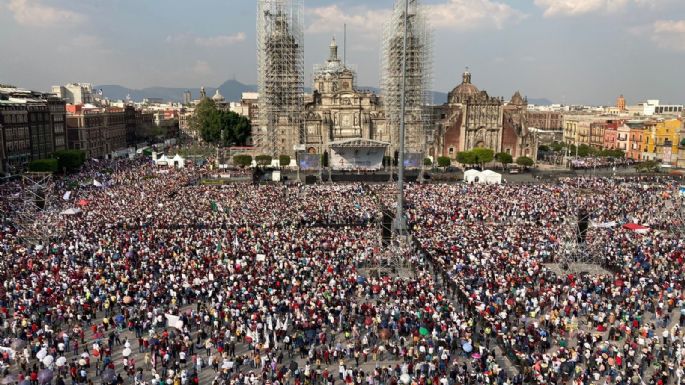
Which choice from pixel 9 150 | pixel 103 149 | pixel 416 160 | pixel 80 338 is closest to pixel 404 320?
pixel 80 338

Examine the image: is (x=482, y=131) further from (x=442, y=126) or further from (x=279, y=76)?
(x=279, y=76)

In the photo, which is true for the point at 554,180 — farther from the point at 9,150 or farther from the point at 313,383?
the point at 9,150

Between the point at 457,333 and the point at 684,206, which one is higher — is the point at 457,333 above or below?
below

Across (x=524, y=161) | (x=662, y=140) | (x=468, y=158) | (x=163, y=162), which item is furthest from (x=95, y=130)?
(x=662, y=140)

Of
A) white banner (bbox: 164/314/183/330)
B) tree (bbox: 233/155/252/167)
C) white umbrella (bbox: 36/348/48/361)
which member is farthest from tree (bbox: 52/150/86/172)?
white umbrella (bbox: 36/348/48/361)

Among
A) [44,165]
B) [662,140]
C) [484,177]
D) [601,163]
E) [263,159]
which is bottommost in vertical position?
[484,177]

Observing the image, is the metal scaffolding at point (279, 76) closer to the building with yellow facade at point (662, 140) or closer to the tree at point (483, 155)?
the tree at point (483, 155)

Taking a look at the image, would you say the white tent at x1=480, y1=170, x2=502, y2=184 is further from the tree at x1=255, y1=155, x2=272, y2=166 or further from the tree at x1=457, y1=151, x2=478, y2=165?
the tree at x1=255, y1=155, x2=272, y2=166
